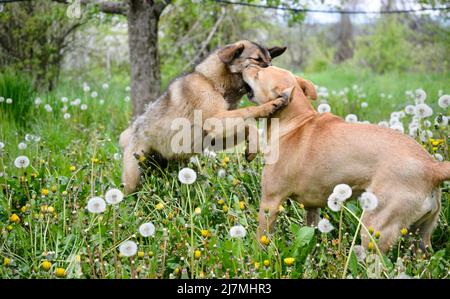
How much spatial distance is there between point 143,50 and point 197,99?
2.67 metres

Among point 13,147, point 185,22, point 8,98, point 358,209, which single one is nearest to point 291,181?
point 358,209

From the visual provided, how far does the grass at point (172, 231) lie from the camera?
3488mm

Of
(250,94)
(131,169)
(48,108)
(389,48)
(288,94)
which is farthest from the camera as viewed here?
(389,48)

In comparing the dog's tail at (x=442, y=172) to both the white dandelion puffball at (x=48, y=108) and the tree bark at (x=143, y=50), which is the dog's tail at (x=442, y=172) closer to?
the tree bark at (x=143, y=50)

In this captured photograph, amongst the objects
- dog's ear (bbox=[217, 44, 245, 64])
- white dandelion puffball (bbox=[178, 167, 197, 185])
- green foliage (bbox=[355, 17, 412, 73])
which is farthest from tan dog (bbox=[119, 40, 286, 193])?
green foliage (bbox=[355, 17, 412, 73])

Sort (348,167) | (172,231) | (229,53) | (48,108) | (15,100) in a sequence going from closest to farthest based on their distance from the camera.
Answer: (348,167)
(172,231)
(229,53)
(48,108)
(15,100)

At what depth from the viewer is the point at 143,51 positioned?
7.62 m

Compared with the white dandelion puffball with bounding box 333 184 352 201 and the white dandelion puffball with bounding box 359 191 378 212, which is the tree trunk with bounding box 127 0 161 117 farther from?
the white dandelion puffball with bounding box 359 191 378 212

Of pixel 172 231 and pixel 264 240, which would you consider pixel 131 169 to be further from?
pixel 264 240

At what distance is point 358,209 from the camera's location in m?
4.39

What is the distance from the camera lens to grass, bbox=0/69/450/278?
349 centimetres

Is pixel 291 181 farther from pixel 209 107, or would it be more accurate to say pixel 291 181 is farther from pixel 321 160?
pixel 209 107

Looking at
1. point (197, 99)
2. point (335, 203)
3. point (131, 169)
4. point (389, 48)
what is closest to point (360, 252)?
point (335, 203)

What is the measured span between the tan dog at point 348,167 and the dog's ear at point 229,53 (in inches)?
26.7
